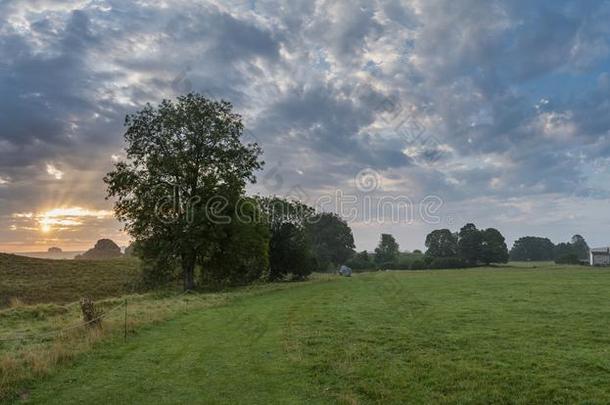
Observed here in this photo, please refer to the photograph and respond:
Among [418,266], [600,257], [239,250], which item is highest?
[600,257]

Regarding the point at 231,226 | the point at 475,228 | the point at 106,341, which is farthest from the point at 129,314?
the point at 475,228

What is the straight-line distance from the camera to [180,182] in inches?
1769

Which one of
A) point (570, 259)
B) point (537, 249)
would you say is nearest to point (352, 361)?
point (570, 259)

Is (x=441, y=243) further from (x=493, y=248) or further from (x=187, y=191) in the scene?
(x=187, y=191)

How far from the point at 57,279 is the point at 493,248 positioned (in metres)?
106

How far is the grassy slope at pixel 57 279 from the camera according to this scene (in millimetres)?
40719

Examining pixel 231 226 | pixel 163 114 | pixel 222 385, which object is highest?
pixel 163 114

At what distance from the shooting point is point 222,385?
1191 centimetres

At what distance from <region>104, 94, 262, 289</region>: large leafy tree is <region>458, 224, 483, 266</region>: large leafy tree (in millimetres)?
95197

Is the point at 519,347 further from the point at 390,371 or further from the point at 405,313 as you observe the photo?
the point at 405,313

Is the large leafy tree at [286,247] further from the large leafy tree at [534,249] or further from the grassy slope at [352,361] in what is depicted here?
the large leafy tree at [534,249]

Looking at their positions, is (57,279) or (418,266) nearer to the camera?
(57,279)

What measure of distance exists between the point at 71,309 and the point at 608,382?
2657 centimetres

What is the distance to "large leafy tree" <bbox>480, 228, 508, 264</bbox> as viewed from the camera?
124 meters
